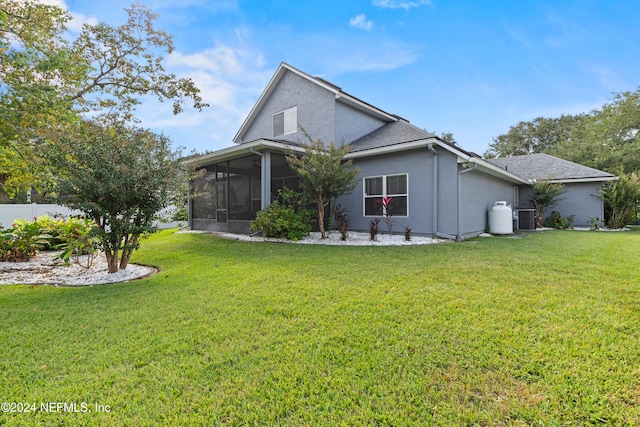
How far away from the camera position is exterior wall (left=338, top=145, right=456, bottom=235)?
8531 millimetres

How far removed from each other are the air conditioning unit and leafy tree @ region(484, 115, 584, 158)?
22906 millimetres

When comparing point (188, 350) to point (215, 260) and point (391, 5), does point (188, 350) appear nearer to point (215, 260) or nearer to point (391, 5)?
point (215, 260)

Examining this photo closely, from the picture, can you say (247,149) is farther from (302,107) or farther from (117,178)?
(117,178)

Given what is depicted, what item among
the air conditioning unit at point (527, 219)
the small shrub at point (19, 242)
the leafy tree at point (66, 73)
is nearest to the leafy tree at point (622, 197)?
the air conditioning unit at point (527, 219)

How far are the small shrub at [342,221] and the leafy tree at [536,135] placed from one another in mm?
29674

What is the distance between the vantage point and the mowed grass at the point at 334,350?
1763 mm

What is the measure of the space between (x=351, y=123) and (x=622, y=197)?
39.0 feet

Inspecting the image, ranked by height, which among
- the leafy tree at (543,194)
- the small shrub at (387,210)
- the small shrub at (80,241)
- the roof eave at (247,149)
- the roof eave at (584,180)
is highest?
the roof eave at (247,149)

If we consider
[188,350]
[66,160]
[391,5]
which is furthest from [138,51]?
[188,350]

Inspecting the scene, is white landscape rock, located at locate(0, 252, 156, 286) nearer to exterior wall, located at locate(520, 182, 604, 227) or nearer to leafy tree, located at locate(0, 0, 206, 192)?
leafy tree, located at locate(0, 0, 206, 192)

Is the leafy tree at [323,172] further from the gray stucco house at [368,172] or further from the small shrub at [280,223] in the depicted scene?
the gray stucco house at [368,172]

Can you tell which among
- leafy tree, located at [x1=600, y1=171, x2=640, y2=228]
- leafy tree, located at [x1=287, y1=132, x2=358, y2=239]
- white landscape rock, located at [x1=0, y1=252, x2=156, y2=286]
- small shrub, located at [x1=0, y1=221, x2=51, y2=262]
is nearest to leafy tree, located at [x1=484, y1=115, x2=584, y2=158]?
leafy tree, located at [x1=600, y1=171, x2=640, y2=228]

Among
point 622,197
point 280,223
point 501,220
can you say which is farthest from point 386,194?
point 622,197

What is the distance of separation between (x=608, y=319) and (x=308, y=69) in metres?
12.8
